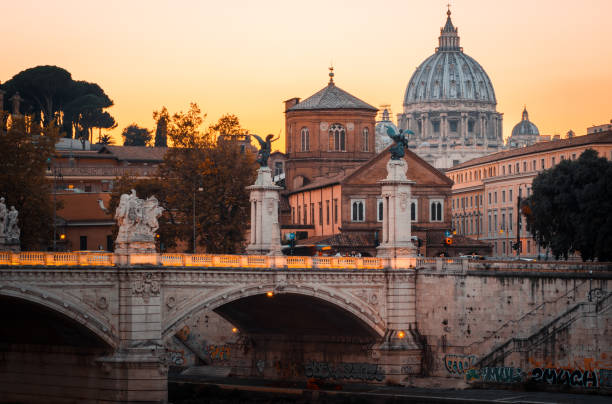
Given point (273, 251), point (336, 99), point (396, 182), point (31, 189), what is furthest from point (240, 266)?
point (336, 99)

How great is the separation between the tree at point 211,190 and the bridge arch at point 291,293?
2598 cm

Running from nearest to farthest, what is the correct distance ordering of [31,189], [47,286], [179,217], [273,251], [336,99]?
[47,286] < [273,251] < [31,189] < [179,217] < [336,99]

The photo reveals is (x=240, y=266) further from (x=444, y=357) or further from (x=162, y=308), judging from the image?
(x=444, y=357)

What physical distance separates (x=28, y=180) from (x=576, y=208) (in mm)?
36957

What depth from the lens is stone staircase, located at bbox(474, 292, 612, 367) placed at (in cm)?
8006

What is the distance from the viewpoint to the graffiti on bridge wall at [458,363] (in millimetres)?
81713

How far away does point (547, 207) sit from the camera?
98688mm

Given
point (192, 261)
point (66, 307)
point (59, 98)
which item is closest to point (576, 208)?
point (192, 261)

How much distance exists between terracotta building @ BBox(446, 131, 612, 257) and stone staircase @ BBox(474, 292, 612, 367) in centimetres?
5913

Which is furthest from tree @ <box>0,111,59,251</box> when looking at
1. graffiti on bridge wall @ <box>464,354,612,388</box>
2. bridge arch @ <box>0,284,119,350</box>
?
graffiti on bridge wall @ <box>464,354,612,388</box>

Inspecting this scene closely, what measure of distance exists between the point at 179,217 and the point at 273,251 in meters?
29.1

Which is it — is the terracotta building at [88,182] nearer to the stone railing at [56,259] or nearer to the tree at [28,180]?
the tree at [28,180]

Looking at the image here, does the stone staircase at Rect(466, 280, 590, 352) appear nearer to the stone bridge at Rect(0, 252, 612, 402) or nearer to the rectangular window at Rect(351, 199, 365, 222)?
the stone bridge at Rect(0, 252, 612, 402)

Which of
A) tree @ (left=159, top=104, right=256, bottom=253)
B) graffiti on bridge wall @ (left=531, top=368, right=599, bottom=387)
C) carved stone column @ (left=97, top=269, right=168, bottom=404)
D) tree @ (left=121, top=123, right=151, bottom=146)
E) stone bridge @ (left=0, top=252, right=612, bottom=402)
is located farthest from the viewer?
tree @ (left=121, top=123, right=151, bottom=146)
